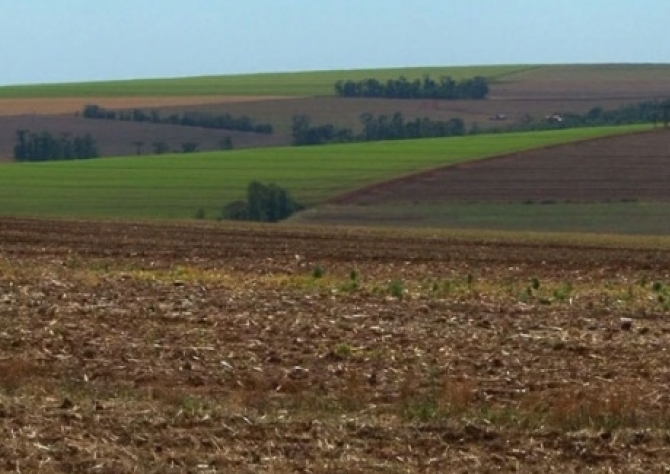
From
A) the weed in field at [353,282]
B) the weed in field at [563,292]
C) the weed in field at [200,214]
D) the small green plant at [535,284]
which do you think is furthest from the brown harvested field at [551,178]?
the weed in field at [563,292]

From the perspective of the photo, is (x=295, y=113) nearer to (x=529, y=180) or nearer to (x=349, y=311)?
(x=529, y=180)

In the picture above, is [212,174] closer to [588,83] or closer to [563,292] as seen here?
[563,292]

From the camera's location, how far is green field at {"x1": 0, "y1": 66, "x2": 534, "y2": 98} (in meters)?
143

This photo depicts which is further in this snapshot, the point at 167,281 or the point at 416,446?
the point at 167,281

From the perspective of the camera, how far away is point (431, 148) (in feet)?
273

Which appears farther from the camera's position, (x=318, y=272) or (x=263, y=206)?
(x=263, y=206)

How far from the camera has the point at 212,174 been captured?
242 ft

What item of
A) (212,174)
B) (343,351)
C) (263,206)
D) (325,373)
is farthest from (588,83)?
(325,373)

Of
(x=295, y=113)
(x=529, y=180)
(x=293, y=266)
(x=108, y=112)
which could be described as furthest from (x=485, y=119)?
(x=293, y=266)

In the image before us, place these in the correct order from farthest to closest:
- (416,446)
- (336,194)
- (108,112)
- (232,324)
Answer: (108,112) < (336,194) < (232,324) < (416,446)

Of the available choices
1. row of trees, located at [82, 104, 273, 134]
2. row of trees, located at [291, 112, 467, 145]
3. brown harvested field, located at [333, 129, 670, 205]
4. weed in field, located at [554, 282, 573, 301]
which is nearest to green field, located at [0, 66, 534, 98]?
row of trees, located at [82, 104, 273, 134]

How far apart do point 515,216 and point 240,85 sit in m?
109

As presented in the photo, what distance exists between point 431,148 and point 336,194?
20.2 metres

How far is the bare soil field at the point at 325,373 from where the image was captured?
1003cm
